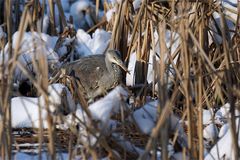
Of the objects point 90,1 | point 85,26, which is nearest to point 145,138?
point 85,26

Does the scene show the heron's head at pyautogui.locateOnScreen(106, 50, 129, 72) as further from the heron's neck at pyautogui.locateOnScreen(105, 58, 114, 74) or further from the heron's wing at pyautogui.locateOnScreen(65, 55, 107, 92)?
the heron's wing at pyautogui.locateOnScreen(65, 55, 107, 92)

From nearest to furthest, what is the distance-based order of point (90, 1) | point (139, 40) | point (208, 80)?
point (208, 80) → point (139, 40) → point (90, 1)

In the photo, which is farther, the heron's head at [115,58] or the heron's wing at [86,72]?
Answer: the heron's wing at [86,72]

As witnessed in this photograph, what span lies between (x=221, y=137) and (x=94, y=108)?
0.69 m

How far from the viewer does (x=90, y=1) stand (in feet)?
27.5

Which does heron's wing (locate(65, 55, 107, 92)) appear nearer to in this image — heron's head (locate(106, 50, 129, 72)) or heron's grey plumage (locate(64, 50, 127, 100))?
heron's grey plumage (locate(64, 50, 127, 100))

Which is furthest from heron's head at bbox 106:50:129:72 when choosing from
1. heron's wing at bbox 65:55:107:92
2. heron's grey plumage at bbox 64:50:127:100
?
heron's wing at bbox 65:55:107:92

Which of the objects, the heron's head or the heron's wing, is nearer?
the heron's head

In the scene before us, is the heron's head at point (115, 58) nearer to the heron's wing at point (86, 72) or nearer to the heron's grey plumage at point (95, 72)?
the heron's grey plumage at point (95, 72)

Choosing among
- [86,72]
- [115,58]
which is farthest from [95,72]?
[115,58]

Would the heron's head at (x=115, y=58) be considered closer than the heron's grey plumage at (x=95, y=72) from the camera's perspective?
Yes

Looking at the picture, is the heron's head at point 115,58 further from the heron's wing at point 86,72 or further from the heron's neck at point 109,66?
the heron's wing at point 86,72

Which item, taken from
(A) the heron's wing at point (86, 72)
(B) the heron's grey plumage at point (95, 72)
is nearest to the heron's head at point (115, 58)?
(B) the heron's grey plumage at point (95, 72)

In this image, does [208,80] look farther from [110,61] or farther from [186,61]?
[186,61]
